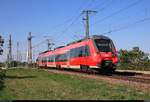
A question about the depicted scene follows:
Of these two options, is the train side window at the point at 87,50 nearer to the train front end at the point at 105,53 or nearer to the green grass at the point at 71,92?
the train front end at the point at 105,53

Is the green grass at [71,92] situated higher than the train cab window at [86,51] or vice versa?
the train cab window at [86,51]

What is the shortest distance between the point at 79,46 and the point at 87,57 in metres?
3.79

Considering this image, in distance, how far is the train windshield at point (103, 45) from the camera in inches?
1367

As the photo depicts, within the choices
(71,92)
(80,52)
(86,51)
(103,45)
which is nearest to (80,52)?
(80,52)

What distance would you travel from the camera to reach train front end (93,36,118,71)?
34.1 m

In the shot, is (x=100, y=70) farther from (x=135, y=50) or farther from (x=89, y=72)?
(x=135, y=50)

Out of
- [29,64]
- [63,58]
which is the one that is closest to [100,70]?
[63,58]

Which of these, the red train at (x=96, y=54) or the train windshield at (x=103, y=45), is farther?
the train windshield at (x=103, y=45)

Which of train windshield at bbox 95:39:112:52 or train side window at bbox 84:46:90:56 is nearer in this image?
train windshield at bbox 95:39:112:52

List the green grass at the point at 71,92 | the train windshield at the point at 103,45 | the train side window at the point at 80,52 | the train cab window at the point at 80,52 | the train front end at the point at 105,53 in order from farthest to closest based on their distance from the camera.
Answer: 1. the train side window at the point at 80,52
2. the train cab window at the point at 80,52
3. the train windshield at the point at 103,45
4. the train front end at the point at 105,53
5. the green grass at the point at 71,92

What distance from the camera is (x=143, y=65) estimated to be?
183 feet

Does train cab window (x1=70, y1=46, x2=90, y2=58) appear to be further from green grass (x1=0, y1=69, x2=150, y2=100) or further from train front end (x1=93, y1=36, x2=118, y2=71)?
green grass (x1=0, y1=69, x2=150, y2=100)

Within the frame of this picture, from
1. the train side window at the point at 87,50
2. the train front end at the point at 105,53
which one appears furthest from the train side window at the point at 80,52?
the train front end at the point at 105,53

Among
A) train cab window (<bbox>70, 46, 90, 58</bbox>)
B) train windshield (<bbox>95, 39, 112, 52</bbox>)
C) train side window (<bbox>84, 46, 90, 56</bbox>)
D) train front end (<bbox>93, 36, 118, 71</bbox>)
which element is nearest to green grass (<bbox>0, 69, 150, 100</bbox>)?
train front end (<bbox>93, 36, 118, 71</bbox>)
